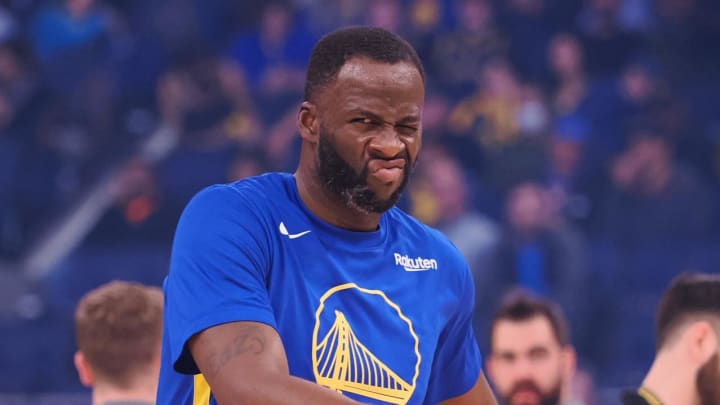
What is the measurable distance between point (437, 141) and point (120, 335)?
5.79 metres

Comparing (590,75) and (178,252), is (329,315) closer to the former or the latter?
(178,252)

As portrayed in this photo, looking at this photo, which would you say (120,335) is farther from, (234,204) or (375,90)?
(375,90)

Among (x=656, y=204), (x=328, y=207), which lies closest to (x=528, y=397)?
(x=328, y=207)

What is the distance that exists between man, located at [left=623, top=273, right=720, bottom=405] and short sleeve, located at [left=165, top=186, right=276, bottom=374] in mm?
1117

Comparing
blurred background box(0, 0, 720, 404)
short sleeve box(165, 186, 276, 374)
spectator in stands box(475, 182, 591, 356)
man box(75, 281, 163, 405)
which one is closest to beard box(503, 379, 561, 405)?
man box(75, 281, 163, 405)

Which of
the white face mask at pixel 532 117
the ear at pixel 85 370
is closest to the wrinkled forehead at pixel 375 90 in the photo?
the ear at pixel 85 370

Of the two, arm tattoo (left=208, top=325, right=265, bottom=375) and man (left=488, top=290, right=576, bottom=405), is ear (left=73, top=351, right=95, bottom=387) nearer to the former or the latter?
arm tattoo (left=208, top=325, right=265, bottom=375)

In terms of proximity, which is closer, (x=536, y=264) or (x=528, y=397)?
(x=528, y=397)

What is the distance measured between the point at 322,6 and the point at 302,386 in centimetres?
839

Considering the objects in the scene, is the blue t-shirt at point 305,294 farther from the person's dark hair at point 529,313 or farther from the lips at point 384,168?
the person's dark hair at point 529,313

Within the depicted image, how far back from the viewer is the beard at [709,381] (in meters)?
2.98

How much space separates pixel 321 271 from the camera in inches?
95.8

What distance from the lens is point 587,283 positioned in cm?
846

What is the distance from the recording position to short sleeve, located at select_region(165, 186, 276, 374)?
224 cm
